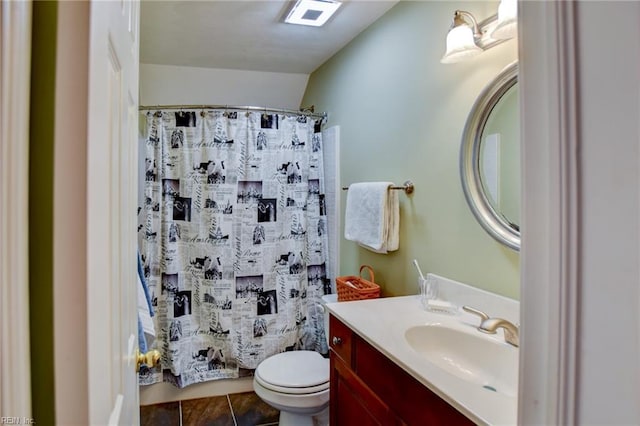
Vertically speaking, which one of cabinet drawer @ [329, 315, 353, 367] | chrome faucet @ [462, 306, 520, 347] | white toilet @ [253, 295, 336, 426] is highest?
chrome faucet @ [462, 306, 520, 347]

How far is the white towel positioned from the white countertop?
32 centimetres

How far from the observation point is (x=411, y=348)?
4.07 feet

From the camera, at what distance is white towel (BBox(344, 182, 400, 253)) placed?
76.7 inches

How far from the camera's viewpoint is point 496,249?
1.44 meters

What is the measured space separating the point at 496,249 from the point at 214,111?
2007 mm

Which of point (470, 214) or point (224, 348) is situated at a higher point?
point (470, 214)

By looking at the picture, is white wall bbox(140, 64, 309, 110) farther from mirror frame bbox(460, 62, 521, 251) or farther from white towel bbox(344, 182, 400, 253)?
mirror frame bbox(460, 62, 521, 251)

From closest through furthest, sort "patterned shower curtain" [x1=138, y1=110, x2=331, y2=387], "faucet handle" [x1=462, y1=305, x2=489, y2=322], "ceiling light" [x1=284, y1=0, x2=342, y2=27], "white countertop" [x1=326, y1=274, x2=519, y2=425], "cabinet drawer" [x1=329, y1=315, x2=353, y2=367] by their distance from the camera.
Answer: "white countertop" [x1=326, y1=274, x2=519, y2=425], "faucet handle" [x1=462, y1=305, x2=489, y2=322], "cabinet drawer" [x1=329, y1=315, x2=353, y2=367], "ceiling light" [x1=284, y1=0, x2=342, y2=27], "patterned shower curtain" [x1=138, y1=110, x2=331, y2=387]

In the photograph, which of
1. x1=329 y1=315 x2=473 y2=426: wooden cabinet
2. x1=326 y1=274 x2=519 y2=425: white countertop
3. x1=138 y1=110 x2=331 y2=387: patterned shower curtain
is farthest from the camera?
x1=138 y1=110 x2=331 y2=387: patterned shower curtain

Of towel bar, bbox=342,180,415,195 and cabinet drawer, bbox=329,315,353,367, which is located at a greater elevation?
towel bar, bbox=342,180,415,195
